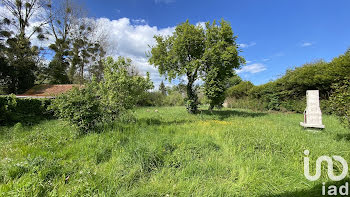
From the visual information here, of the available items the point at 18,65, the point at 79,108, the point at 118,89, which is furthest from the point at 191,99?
the point at 18,65

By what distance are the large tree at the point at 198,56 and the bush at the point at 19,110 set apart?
7343mm

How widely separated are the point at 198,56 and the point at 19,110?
36.4 feet

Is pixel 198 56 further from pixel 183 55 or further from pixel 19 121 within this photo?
pixel 19 121

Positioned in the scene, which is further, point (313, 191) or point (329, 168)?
point (329, 168)

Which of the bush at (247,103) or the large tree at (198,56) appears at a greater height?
the large tree at (198,56)

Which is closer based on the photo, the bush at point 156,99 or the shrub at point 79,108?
the shrub at point 79,108

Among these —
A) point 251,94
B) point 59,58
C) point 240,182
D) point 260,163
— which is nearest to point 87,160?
point 240,182

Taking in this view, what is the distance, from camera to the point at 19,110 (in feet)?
24.4

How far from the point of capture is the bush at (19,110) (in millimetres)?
6473

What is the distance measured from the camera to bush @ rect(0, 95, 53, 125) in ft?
21.2

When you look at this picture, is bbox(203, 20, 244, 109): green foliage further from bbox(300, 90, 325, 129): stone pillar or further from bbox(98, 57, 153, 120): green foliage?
bbox(98, 57, 153, 120): green foliage

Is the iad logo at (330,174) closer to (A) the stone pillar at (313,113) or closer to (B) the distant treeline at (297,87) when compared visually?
(A) the stone pillar at (313,113)

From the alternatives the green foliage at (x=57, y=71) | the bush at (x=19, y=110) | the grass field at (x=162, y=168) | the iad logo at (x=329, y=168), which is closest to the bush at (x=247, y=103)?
the grass field at (x=162, y=168)

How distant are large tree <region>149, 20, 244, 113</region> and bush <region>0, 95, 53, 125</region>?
7343mm
